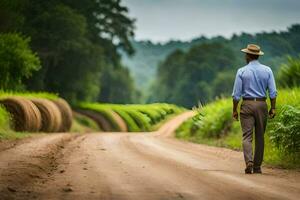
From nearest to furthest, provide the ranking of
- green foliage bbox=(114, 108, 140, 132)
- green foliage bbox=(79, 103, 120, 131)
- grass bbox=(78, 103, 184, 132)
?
grass bbox=(78, 103, 184, 132) < green foliage bbox=(114, 108, 140, 132) < green foliage bbox=(79, 103, 120, 131)

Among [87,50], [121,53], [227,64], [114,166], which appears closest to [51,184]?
[114,166]

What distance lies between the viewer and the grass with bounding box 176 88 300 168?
12883 millimetres

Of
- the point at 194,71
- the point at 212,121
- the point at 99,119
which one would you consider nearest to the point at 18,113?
the point at 212,121

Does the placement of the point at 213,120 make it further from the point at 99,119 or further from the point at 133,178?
the point at 99,119

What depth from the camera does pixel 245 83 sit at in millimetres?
11094

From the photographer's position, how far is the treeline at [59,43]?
32.0m

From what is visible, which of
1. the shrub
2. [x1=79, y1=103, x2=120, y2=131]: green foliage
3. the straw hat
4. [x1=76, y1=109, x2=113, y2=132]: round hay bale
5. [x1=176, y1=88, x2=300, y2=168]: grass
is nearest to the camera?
the straw hat

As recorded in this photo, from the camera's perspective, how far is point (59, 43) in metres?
42.2

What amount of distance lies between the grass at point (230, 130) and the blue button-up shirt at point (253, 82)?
1.46m

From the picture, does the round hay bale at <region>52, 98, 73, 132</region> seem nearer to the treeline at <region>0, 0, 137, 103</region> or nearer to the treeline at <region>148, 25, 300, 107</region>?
the treeline at <region>0, 0, 137, 103</region>

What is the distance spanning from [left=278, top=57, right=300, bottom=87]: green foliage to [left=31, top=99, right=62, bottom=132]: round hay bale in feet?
34.9

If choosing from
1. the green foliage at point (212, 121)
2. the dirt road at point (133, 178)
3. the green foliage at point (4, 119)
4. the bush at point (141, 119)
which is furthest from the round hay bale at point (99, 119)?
the dirt road at point (133, 178)

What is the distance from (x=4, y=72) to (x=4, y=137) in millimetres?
12285

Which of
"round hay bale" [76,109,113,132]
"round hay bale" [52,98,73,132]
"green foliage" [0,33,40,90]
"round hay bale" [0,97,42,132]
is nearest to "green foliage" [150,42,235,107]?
"round hay bale" [76,109,113,132]
